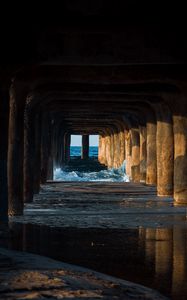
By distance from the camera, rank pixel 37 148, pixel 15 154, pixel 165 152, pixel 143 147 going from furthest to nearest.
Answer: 1. pixel 143 147
2. pixel 165 152
3. pixel 37 148
4. pixel 15 154

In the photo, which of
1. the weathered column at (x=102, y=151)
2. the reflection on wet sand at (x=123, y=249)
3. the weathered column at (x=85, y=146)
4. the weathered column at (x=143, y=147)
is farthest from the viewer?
the weathered column at (x=85, y=146)

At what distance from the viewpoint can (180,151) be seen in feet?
57.3

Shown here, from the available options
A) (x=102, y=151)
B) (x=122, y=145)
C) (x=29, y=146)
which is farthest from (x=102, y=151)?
(x=29, y=146)

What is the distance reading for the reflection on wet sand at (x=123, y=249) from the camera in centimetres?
759

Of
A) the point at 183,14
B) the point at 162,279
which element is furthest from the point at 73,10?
the point at 162,279

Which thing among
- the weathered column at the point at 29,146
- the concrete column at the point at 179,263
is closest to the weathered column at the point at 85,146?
the weathered column at the point at 29,146

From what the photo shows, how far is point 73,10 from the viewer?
34.7 ft

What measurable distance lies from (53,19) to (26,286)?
5.63 m

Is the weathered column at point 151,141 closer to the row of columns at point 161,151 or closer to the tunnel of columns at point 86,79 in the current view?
the row of columns at point 161,151

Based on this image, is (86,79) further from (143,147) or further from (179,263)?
(143,147)

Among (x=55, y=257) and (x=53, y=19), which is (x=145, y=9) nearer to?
(x=53, y=19)

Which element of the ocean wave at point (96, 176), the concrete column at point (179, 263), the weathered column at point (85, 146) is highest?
the weathered column at point (85, 146)

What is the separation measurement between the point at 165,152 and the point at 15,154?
23.2 ft

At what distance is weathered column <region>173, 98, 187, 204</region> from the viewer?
17406 millimetres
